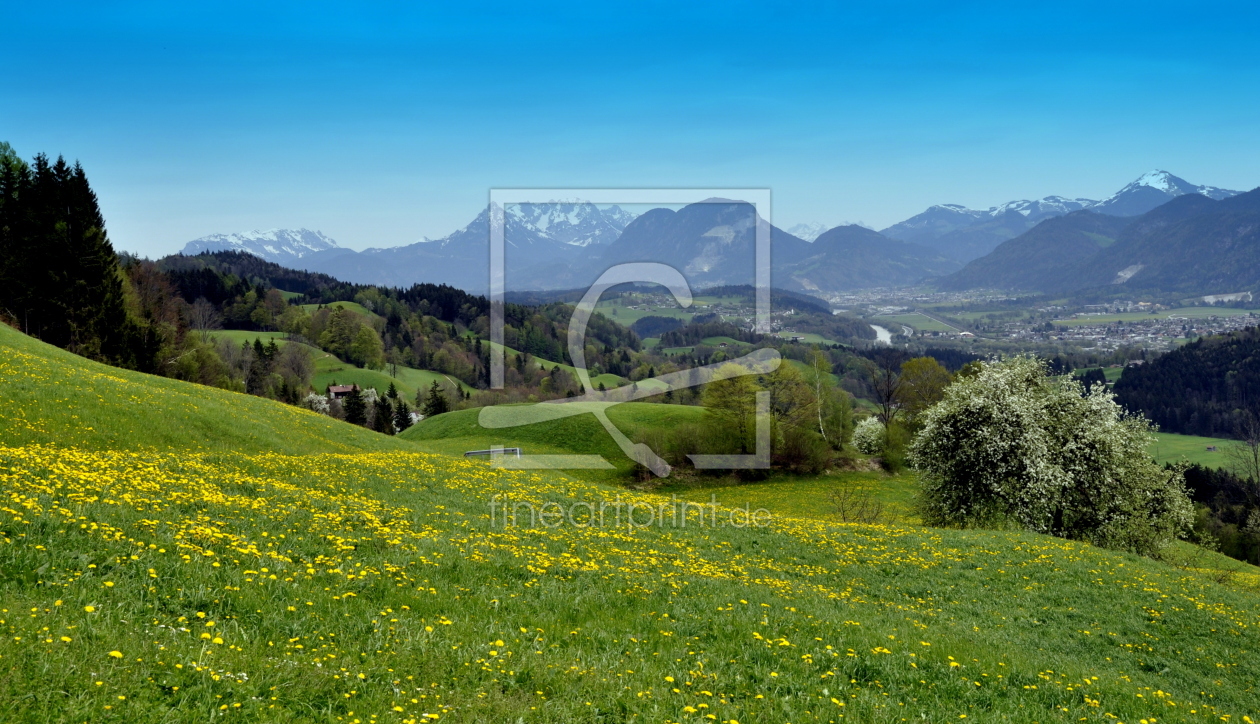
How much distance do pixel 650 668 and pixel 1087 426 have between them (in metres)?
40.3

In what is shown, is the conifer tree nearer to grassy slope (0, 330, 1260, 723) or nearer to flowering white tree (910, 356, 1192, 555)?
grassy slope (0, 330, 1260, 723)

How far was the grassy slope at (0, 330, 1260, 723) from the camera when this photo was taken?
25.6 ft

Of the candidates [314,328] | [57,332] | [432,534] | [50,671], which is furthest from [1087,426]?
[314,328]

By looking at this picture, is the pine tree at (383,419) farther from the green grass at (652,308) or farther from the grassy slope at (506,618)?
the grassy slope at (506,618)

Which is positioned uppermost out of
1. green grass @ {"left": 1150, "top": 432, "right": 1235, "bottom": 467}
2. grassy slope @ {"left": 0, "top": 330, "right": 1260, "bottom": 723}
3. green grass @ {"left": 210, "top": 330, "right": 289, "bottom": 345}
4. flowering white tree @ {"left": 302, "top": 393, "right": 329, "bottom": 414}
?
green grass @ {"left": 210, "top": 330, "right": 289, "bottom": 345}

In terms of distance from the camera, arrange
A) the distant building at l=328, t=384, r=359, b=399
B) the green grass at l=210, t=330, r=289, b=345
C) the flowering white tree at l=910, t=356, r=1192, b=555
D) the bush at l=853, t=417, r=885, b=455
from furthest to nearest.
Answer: the green grass at l=210, t=330, r=289, b=345 < the distant building at l=328, t=384, r=359, b=399 < the bush at l=853, t=417, r=885, b=455 < the flowering white tree at l=910, t=356, r=1192, b=555

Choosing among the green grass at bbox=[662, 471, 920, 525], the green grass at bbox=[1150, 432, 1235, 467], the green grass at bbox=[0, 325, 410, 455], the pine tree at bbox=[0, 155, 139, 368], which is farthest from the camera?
the green grass at bbox=[1150, 432, 1235, 467]

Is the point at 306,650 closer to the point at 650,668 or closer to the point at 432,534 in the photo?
the point at 650,668

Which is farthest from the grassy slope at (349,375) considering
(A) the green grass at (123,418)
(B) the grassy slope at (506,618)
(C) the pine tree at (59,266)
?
(B) the grassy slope at (506,618)

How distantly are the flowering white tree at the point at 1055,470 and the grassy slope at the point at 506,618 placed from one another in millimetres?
16295

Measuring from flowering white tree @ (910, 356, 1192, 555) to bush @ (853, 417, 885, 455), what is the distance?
35.9 meters

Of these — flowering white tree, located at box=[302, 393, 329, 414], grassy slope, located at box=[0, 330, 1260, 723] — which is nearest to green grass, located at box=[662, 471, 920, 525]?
grassy slope, located at box=[0, 330, 1260, 723]

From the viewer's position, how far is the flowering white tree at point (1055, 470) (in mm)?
39594

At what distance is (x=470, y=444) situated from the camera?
71312mm
